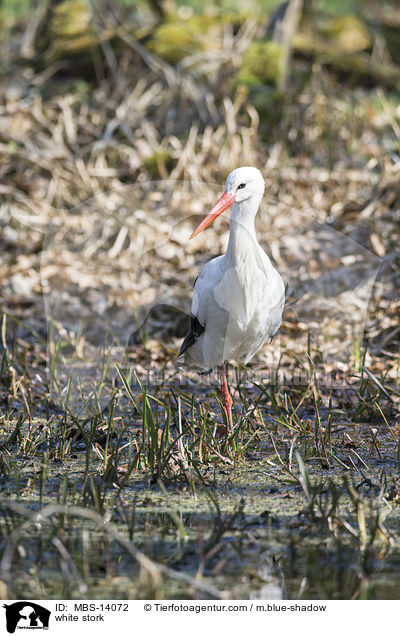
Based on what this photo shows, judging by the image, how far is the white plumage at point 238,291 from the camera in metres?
3.41

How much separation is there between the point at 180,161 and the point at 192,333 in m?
2.83

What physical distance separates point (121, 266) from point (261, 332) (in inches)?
66.5

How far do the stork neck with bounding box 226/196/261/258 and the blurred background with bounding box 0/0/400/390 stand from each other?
32 cm

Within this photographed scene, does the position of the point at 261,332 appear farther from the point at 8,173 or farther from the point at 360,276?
the point at 8,173

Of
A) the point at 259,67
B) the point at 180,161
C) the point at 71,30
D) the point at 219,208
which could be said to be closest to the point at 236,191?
the point at 219,208

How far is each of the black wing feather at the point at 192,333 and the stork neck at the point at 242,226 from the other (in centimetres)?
44

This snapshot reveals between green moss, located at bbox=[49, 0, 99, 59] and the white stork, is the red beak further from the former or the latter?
green moss, located at bbox=[49, 0, 99, 59]

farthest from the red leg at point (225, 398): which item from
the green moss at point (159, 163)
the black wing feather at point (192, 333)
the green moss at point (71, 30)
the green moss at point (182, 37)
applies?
the green moss at point (71, 30)

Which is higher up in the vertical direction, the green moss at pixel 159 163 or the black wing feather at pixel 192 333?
the black wing feather at pixel 192 333

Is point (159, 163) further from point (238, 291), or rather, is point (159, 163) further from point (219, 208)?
point (219, 208)

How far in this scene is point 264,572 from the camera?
2.89 m
